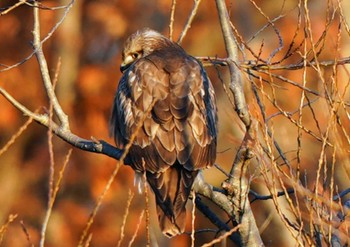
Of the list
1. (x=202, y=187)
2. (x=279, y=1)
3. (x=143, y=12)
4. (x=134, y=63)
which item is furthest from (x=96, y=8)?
(x=202, y=187)

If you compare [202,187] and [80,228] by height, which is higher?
[80,228]

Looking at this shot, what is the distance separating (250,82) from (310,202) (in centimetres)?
76

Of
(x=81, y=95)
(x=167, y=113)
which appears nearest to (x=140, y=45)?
(x=167, y=113)

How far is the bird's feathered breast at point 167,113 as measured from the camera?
6.59m

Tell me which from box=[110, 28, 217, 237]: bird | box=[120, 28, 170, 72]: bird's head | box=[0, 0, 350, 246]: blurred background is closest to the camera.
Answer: box=[110, 28, 217, 237]: bird

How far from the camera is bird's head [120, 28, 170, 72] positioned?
7.86 meters

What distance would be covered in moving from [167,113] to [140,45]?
132cm

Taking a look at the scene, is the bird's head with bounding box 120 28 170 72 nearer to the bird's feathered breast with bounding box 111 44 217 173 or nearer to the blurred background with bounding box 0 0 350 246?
the bird's feathered breast with bounding box 111 44 217 173

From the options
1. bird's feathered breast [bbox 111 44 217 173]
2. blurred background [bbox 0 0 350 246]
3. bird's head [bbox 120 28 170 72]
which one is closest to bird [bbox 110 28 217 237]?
bird's feathered breast [bbox 111 44 217 173]

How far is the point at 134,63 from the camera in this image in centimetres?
739

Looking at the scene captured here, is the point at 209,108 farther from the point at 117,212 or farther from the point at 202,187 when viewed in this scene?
the point at 117,212

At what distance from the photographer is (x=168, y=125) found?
668 centimetres

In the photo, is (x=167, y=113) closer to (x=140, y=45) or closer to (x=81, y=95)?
(x=140, y=45)

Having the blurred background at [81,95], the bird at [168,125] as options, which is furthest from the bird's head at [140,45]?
the blurred background at [81,95]
